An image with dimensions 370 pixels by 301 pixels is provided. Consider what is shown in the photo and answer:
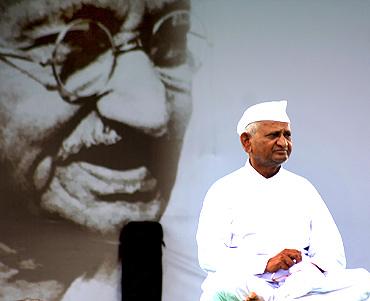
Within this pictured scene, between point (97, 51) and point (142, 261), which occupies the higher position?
point (97, 51)

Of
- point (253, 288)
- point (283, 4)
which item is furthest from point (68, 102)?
point (253, 288)

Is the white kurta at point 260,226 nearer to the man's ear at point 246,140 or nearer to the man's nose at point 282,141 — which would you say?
the man's ear at point 246,140

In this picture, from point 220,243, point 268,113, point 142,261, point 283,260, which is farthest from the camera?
point 142,261

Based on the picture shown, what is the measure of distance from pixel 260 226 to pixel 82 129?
4.78 ft

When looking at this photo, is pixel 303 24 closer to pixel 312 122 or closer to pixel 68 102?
pixel 312 122

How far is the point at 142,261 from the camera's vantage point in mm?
4844

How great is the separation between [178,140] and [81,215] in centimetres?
72

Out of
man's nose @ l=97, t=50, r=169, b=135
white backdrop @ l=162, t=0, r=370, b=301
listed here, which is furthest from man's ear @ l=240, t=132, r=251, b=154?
man's nose @ l=97, t=50, r=169, b=135

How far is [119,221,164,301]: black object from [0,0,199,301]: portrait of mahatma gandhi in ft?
0.29

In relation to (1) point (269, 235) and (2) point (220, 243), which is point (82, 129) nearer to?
(2) point (220, 243)

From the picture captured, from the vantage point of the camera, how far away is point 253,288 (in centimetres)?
365

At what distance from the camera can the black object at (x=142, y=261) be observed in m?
4.81

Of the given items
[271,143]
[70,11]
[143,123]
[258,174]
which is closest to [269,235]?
[258,174]

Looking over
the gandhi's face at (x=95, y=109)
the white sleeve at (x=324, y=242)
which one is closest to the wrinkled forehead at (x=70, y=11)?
the gandhi's face at (x=95, y=109)
